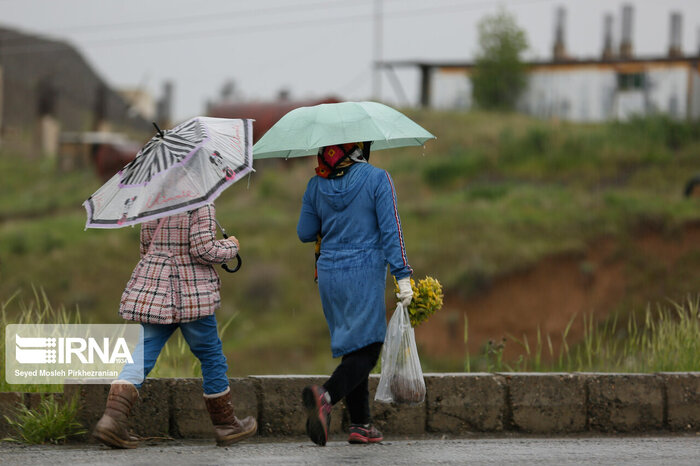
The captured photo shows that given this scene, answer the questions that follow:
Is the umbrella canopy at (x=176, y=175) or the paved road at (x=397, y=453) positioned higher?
the umbrella canopy at (x=176, y=175)

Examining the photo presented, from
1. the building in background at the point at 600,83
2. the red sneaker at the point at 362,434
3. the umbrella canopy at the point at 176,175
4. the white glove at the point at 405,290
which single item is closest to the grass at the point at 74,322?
the red sneaker at the point at 362,434

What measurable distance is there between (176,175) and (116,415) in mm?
1428

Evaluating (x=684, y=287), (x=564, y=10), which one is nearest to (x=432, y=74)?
(x=564, y=10)

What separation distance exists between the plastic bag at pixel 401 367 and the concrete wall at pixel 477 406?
869 mm

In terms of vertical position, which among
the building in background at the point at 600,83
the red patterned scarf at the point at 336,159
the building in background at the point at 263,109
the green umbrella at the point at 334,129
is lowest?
the red patterned scarf at the point at 336,159

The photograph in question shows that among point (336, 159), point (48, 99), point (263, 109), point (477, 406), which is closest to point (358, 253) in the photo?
point (336, 159)

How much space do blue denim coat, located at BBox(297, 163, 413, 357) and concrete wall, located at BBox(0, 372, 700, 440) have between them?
93 cm

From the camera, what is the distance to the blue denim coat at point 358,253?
5984 mm

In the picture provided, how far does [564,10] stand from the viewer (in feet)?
139

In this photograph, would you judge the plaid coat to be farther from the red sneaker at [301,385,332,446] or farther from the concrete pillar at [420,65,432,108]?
the concrete pillar at [420,65,432,108]

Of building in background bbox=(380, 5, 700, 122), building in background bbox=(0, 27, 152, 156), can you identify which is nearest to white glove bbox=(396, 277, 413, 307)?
building in background bbox=(380, 5, 700, 122)

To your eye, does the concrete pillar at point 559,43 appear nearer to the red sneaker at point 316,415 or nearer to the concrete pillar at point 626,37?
the concrete pillar at point 626,37

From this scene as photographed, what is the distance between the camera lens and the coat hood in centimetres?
609

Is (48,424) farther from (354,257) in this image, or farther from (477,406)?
(477,406)
